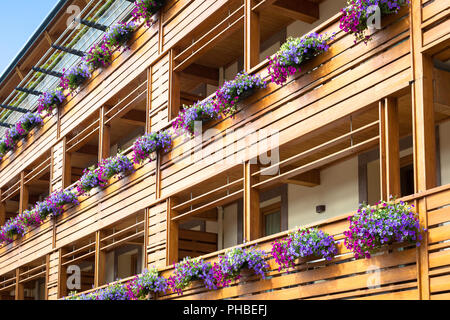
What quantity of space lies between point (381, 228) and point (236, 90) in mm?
4624

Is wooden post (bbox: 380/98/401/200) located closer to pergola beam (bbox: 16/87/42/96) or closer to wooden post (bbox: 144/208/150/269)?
wooden post (bbox: 144/208/150/269)

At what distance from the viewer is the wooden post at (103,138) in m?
18.8

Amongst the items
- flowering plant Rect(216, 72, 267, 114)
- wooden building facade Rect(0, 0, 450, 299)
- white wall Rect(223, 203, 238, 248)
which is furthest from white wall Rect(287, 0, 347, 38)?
white wall Rect(223, 203, 238, 248)

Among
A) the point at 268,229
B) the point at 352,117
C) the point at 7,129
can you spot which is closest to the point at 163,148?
the point at 268,229

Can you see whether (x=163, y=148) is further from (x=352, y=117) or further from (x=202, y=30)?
(x=352, y=117)

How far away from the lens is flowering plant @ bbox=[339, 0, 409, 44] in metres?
10.2

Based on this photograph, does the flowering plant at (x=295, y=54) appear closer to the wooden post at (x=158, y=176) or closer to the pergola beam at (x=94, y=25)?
the wooden post at (x=158, y=176)

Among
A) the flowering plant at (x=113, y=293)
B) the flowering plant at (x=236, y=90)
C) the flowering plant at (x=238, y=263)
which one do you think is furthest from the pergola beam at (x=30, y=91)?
the flowering plant at (x=238, y=263)

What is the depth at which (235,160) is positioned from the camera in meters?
13.4

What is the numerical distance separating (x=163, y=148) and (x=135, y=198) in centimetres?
162

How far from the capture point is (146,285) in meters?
14.8

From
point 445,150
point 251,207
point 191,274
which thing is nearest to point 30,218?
point 191,274

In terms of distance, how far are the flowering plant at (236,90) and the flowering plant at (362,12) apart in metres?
2.43

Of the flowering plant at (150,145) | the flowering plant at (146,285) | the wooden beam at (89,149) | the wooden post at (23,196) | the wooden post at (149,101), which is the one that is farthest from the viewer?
the wooden post at (23,196)
